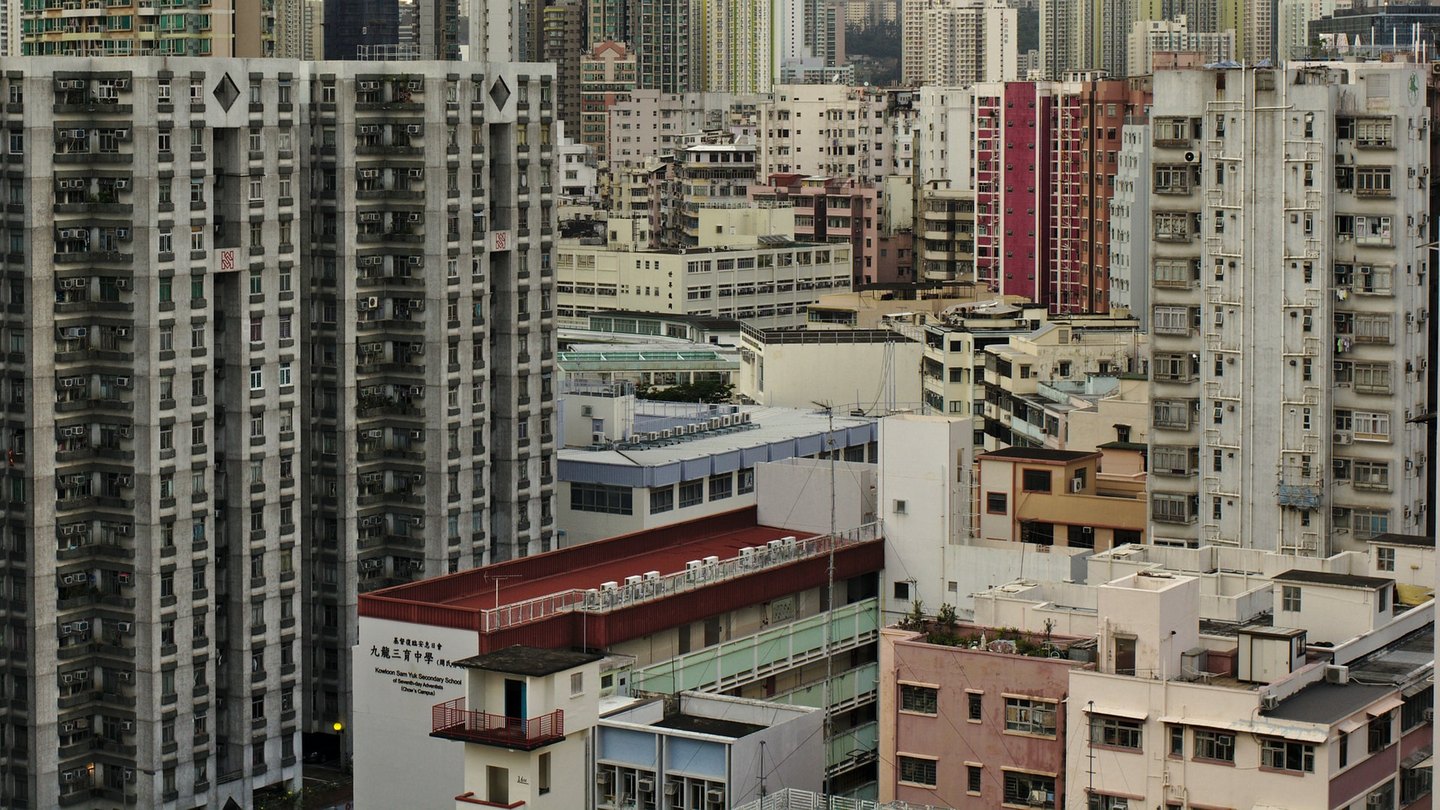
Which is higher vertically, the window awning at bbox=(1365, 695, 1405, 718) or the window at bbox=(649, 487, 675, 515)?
the window awning at bbox=(1365, 695, 1405, 718)

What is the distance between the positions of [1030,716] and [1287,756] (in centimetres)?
853

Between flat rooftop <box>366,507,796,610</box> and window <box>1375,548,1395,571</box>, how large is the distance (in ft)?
70.6

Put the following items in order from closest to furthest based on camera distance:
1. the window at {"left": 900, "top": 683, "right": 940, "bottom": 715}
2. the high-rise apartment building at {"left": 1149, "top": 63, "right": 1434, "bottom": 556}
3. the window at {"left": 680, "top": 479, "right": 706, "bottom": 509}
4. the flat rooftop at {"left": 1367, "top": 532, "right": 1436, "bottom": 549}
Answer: the window at {"left": 900, "top": 683, "right": 940, "bottom": 715}, the flat rooftop at {"left": 1367, "top": 532, "right": 1436, "bottom": 549}, the high-rise apartment building at {"left": 1149, "top": 63, "right": 1434, "bottom": 556}, the window at {"left": 680, "top": 479, "right": 706, "bottom": 509}

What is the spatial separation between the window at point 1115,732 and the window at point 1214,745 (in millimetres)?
1612

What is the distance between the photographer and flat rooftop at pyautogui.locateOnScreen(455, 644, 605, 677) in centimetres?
6919

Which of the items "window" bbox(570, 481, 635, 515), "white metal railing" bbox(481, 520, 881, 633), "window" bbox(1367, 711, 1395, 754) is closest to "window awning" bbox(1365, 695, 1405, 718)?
"window" bbox(1367, 711, 1395, 754)

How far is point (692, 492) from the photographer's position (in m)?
128

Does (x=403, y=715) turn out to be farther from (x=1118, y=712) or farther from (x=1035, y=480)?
(x=1035, y=480)

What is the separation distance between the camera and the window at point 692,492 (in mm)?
127000

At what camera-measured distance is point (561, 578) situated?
8900cm

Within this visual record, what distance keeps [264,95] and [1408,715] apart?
5168 centimetres

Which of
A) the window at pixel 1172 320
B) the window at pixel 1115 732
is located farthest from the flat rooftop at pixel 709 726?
the window at pixel 1172 320

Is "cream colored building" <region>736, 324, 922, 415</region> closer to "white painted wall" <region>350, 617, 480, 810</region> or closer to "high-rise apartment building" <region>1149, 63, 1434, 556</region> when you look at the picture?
"high-rise apartment building" <region>1149, 63, 1434, 556</region>

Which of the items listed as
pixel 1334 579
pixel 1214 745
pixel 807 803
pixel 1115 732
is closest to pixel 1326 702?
pixel 1214 745
